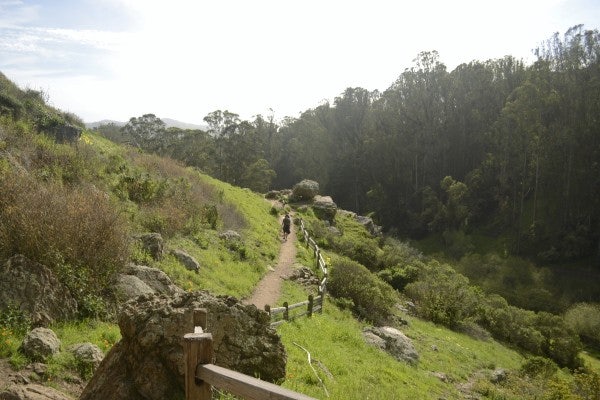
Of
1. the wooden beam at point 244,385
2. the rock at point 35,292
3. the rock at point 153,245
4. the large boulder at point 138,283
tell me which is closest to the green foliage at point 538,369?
the large boulder at point 138,283

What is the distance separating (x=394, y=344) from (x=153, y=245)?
9100 millimetres

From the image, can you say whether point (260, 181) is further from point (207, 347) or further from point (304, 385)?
point (207, 347)

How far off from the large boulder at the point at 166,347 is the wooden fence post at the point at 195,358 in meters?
1.82

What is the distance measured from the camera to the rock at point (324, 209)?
44.0m

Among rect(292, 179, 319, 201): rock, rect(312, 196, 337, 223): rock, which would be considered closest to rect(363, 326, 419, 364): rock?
rect(312, 196, 337, 223): rock

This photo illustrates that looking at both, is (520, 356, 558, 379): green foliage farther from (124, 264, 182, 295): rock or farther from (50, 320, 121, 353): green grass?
(50, 320, 121, 353): green grass

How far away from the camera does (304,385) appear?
852 cm

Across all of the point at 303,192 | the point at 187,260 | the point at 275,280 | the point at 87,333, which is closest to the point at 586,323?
the point at 275,280

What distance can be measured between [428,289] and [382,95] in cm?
5733

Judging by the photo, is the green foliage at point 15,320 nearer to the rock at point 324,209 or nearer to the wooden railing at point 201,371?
the wooden railing at point 201,371

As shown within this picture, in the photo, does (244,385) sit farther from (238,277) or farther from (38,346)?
(238,277)

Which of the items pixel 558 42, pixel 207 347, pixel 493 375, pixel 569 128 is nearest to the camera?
pixel 207 347

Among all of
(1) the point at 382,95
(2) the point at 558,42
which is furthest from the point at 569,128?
(1) the point at 382,95

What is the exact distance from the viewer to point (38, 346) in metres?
7.29
